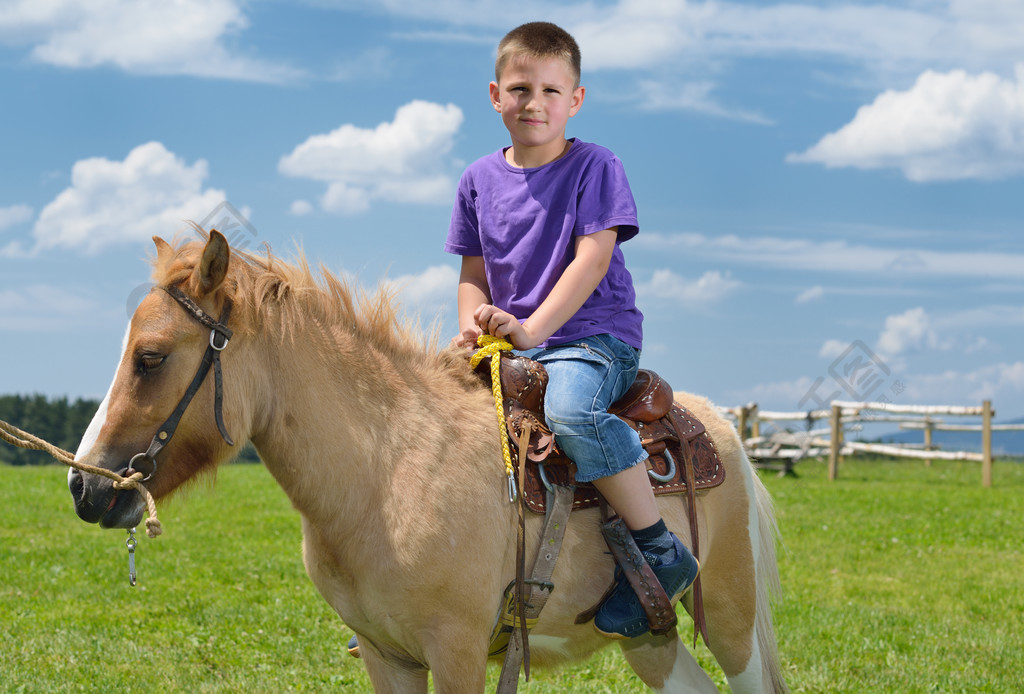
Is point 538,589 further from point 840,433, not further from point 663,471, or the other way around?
point 840,433

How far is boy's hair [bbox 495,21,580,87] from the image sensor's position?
3521 mm

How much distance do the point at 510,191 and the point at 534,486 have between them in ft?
4.02

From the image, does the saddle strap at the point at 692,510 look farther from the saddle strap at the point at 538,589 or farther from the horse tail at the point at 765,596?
the saddle strap at the point at 538,589

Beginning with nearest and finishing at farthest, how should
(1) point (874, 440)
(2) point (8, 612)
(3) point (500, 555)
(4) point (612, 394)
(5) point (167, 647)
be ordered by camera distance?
(3) point (500, 555), (4) point (612, 394), (5) point (167, 647), (2) point (8, 612), (1) point (874, 440)

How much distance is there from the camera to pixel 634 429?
3670 mm

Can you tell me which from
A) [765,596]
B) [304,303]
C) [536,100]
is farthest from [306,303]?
[765,596]

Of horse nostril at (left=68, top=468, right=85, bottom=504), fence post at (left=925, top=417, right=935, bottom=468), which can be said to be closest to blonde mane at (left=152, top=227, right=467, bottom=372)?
horse nostril at (left=68, top=468, right=85, bottom=504)

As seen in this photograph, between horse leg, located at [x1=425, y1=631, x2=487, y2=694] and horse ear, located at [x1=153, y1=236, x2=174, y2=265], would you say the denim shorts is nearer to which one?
horse leg, located at [x1=425, y1=631, x2=487, y2=694]

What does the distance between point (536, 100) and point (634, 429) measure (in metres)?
1.42

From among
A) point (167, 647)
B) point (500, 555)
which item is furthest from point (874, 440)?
point (500, 555)

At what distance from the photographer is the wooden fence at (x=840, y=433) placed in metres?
20.2

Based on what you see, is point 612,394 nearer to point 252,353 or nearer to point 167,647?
point 252,353

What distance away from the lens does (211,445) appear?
9.64 feet

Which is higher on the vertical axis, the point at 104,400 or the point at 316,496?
A: the point at 104,400
